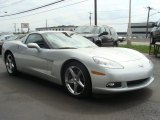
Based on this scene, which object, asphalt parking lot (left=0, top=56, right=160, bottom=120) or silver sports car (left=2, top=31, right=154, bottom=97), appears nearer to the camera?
asphalt parking lot (left=0, top=56, right=160, bottom=120)

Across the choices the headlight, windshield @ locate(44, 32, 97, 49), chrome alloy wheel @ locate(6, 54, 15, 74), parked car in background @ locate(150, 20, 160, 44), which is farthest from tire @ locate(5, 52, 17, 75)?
parked car in background @ locate(150, 20, 160, 44)

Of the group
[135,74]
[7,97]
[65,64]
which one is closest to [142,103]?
[135,74]

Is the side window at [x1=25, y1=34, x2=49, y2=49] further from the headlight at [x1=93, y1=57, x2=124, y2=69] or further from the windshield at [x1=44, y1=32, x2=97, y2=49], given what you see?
the headlight at [x1=93, y1=57, x2=124, y2=69]

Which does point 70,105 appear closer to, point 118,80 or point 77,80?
point 77,80

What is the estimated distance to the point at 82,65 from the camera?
514cm

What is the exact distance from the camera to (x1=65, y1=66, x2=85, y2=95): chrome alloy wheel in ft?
17.1

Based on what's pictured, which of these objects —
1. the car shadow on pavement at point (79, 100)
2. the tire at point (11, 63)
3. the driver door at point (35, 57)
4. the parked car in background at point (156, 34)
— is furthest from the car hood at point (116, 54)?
the parked car in background at point (156, 34)

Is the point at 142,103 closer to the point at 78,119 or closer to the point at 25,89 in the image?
the point at 78,119

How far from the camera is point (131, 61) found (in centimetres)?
517

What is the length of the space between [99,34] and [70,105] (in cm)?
967

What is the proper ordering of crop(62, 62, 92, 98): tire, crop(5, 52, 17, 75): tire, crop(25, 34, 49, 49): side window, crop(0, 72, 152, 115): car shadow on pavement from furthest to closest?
crop(5, 52, 17, 75): tire, crop(25, 34, 49, 49): side window, crop(62, 62, 92, 98): tire, crop(0, 72, 152, 115): car shadow on pavement

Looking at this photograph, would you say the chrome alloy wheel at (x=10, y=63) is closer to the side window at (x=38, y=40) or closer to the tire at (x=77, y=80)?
the side window at (x=38, y=40)

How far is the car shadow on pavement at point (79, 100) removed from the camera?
4.66 metres

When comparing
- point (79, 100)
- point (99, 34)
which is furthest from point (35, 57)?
point (99, 34)
